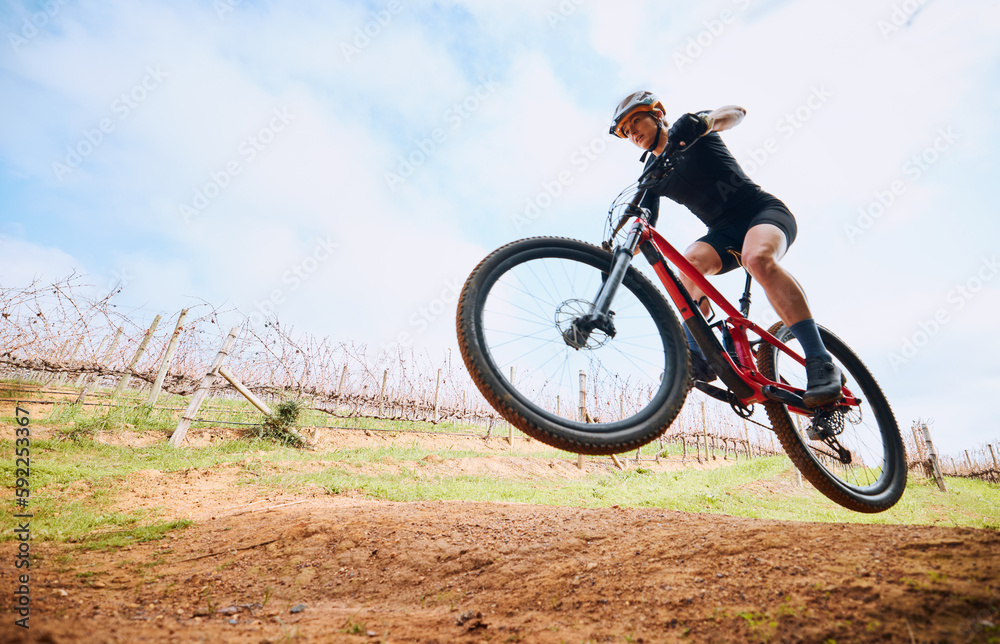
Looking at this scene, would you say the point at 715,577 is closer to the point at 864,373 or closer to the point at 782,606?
the point at 782,606

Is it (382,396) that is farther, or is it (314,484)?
(382,396)

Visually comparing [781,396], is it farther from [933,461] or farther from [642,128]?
[933,461]

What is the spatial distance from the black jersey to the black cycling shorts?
5cm

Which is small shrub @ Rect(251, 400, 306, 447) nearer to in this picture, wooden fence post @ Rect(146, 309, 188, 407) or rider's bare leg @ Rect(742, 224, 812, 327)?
wooden fence post @ Rect(146, 309, 188, 407)

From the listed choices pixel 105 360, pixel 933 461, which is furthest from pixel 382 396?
pixel 933 461

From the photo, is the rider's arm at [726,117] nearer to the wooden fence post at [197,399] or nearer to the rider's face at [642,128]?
the rider's face at [642,128]

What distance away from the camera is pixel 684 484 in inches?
349

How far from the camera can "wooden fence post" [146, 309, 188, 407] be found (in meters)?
10.8

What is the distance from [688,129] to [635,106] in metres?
0.42

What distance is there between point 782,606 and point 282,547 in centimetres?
316

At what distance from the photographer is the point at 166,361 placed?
11102 mm

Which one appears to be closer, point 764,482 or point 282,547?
point 282,547

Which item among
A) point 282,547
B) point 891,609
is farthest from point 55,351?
point 891,609

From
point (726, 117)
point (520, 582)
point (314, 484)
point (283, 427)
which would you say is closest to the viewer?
point (520, 582)
